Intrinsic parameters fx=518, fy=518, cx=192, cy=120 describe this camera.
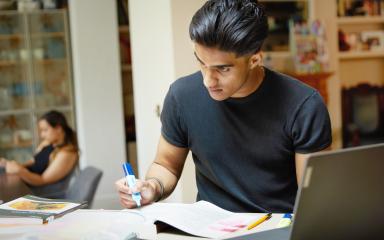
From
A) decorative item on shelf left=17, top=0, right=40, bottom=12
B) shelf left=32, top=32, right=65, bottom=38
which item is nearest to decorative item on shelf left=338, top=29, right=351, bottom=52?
shelf left=32, top=32, right=65, bottom=38

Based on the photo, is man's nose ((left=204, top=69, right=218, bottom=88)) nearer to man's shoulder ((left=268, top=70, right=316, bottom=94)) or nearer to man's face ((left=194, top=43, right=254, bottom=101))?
man's face ((left=194, top=43, right=254, bottom=101))

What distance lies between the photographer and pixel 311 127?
4.69 feet

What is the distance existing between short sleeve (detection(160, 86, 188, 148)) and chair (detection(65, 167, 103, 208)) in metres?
1.33

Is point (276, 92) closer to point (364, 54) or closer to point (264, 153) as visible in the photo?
point (264, 153)

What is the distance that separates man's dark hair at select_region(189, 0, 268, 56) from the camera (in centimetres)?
134

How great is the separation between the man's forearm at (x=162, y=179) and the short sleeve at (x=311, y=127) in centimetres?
39

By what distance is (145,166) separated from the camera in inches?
144

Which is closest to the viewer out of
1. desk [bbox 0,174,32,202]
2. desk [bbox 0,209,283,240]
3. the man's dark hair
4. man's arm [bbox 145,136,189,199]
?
desk [bbox 0,209,283,240]

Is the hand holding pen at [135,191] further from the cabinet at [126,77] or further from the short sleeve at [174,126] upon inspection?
the cabinet at [126,77]

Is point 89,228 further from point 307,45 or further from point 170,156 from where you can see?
point 307,45

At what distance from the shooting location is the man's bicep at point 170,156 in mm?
1627

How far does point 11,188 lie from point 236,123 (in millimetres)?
1810

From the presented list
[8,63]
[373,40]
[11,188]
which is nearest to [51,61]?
[8,63]

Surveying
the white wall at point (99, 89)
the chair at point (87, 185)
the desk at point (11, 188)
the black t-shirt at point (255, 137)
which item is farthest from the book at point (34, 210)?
the white wall at point (99, 89)
